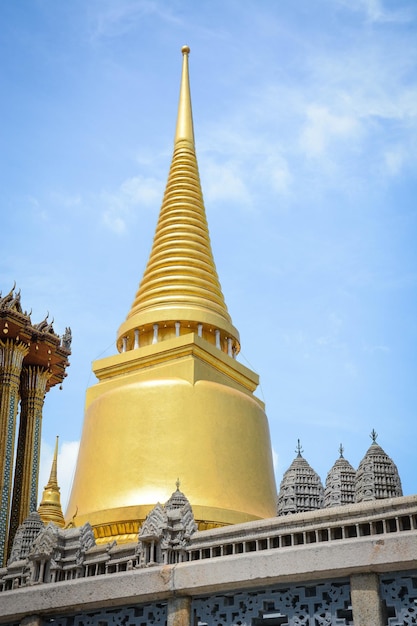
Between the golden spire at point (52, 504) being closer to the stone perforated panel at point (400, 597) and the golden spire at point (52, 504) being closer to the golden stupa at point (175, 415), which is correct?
the golden stupa at point (175, 415)

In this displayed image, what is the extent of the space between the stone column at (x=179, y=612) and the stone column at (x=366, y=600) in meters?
2.35

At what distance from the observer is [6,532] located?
961 inches

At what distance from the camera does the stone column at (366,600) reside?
10367 mm

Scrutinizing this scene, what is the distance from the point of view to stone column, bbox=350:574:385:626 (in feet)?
34.0

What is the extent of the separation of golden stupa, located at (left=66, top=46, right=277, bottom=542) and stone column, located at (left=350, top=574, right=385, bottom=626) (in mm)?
8645

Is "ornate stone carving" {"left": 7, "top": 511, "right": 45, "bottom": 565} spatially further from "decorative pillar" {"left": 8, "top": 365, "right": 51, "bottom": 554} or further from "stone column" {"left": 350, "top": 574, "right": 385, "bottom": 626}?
"decorative pillar" {"left": 8, "top": 365, "right": 51, "bottom": 554}

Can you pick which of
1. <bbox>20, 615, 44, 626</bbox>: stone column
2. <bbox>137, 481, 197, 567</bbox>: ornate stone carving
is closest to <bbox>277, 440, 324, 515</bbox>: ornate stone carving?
<bbox>137, 481, 197, 567</bbox>: ornate stone carving

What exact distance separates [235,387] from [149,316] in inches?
118

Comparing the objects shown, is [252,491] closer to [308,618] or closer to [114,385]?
[114,385]

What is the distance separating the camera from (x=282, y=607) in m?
11.2

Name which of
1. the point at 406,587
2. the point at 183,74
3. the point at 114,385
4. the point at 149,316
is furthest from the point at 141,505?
the point at 183,74

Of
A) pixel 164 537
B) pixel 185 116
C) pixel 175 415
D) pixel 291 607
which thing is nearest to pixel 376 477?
pixel 291 607

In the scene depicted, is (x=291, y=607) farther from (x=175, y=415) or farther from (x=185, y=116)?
(x=185, y=116)

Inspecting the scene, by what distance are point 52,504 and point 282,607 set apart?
53.6 feet
